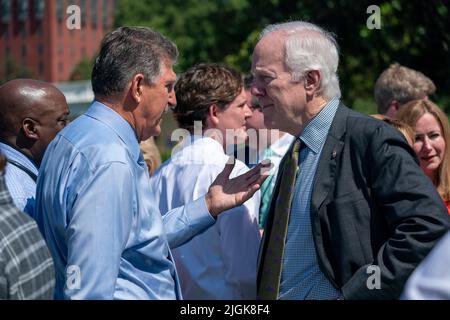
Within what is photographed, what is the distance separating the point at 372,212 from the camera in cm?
328

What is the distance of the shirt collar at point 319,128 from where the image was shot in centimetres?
356

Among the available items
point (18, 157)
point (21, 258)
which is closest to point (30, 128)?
point (18, 157)

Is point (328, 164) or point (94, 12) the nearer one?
point (328, 164)

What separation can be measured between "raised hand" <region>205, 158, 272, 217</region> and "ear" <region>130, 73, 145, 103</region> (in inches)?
29.0

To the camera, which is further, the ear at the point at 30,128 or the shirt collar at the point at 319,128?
the ear at the point at 30,128

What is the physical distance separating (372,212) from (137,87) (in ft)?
3.55

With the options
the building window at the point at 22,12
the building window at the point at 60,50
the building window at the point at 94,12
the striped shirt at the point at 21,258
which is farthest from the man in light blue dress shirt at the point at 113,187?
the building window at the point at 60,50

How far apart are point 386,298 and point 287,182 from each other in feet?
2.35

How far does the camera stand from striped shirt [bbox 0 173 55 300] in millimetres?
2389

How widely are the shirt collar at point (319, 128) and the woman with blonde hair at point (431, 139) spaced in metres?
1.60

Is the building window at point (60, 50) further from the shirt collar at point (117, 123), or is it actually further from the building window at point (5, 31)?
the shirt collar at point (117, 123)

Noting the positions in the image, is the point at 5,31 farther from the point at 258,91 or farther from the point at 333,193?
the point at 333,193
